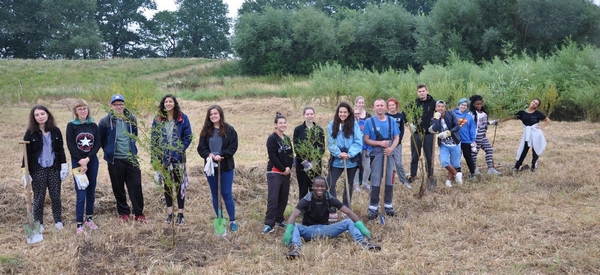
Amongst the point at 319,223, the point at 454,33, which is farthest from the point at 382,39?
the point at 319,223

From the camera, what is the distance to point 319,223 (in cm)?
570

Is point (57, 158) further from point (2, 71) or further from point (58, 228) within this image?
point (2, 71)

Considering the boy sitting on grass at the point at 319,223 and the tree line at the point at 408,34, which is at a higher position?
the tree line at the point at 408,34

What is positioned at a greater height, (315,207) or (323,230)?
(315,207)

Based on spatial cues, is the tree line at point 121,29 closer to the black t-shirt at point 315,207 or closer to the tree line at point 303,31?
A: the tree line at point 303,31

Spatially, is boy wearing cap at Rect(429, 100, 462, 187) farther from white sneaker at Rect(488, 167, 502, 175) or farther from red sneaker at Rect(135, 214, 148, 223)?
red sneaker at Rect(135, 214, 148, 223)

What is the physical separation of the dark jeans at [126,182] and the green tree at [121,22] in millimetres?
50083

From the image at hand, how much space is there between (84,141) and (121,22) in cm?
5166

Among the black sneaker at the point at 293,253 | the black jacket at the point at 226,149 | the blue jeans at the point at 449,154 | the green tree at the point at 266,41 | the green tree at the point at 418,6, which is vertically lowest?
the black sneaker at the point at 293,253

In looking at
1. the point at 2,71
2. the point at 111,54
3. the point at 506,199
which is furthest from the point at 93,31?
the point at 506,199

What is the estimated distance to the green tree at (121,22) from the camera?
52.3 metres

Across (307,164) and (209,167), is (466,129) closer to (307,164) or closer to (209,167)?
(307,164)

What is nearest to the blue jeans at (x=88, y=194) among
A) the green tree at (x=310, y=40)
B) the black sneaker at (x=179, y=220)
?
the black sneaker at (x=179, y=220)

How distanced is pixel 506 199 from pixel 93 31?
4607cm
